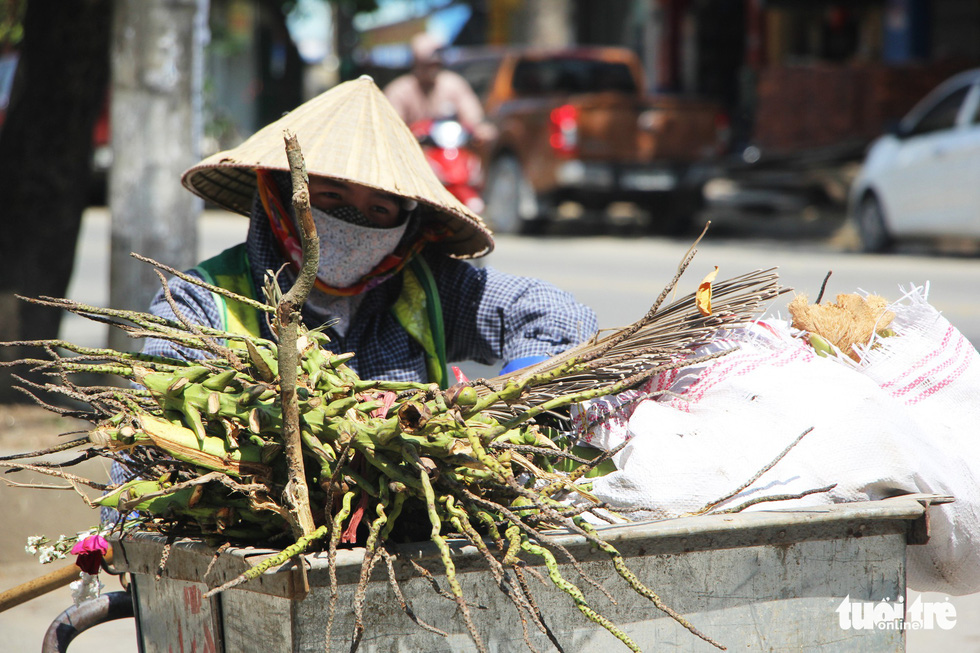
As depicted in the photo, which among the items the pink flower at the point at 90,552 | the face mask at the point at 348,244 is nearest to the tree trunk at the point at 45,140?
the face mask at the point at 348,244

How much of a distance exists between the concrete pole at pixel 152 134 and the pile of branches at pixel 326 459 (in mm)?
2913

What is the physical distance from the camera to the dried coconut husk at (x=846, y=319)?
1956mm

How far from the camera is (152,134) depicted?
4.30 m

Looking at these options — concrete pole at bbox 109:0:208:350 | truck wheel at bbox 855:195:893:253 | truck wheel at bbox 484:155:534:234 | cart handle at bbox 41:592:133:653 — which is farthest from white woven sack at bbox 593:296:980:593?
truck wheel at bbox 484:155:534:234

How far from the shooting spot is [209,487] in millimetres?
1426

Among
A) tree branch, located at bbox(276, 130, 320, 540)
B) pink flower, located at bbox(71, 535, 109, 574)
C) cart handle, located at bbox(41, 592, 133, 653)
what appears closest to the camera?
tree branch, located at bbox(276, 130, 320, 540)

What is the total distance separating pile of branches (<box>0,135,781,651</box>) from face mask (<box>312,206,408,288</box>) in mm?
753

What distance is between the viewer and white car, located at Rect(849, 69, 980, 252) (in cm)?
906

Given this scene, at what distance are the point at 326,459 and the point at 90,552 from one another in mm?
515

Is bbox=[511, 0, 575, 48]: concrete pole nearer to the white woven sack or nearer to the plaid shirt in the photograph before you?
the plaid shirt

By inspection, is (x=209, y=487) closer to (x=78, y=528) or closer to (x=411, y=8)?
(x=78, y=528)

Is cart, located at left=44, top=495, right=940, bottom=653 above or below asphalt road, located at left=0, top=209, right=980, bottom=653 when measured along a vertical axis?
above

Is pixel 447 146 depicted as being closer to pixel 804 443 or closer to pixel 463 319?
pixel 463 319

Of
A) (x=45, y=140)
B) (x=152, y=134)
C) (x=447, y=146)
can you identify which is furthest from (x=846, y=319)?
(x=447, y=146)
